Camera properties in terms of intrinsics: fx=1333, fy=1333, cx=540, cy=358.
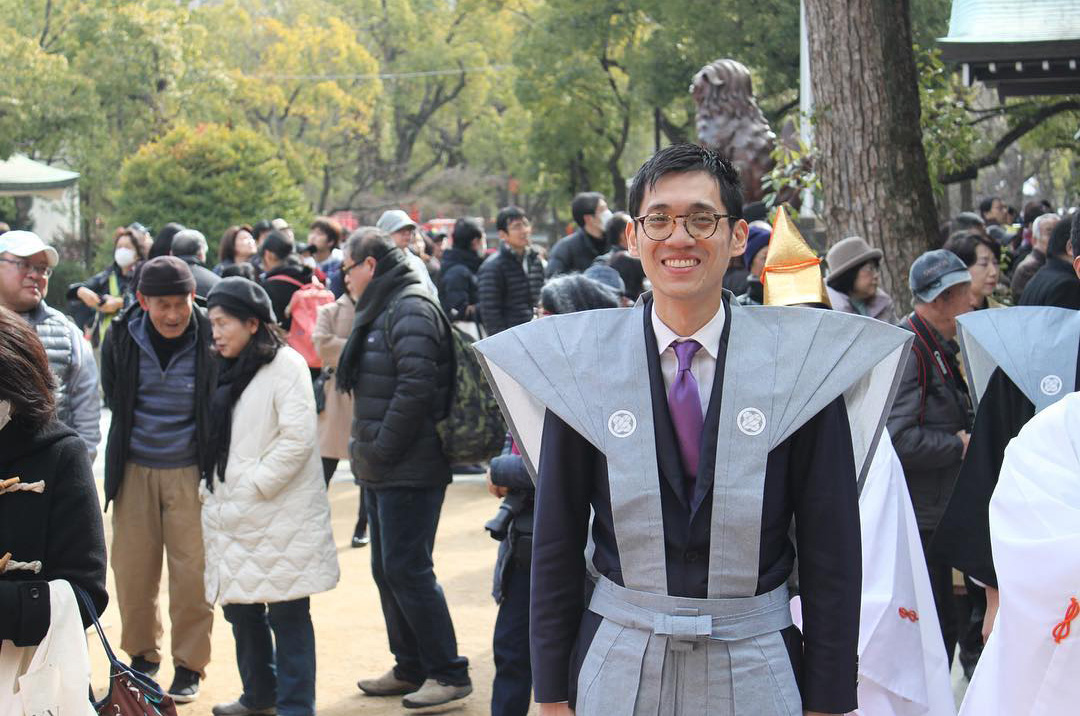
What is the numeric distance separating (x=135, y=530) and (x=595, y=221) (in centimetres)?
547

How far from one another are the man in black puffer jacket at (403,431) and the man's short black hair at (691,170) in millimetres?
2876

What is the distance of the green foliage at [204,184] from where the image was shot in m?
26.0

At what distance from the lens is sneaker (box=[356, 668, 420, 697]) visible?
6090 millimetres

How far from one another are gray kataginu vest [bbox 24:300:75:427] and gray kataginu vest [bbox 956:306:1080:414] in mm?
3929

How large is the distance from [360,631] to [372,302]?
2077mm

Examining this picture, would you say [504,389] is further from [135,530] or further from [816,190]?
[816,190]

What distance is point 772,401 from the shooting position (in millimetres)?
2730

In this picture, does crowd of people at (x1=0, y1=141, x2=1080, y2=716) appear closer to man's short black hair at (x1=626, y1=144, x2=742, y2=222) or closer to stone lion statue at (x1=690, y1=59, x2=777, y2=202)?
man's short black hair at (x1=626, y1=144, x2=742, y2=222)

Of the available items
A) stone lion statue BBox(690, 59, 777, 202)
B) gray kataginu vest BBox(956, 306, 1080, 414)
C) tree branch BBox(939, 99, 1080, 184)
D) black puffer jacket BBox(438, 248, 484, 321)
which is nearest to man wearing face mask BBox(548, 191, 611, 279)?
black puffer jacket BBox(438, 248, 484, 321)

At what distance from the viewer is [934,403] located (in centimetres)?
533

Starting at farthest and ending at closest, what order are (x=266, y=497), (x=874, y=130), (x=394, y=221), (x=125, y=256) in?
(x=125, y=256), (x=394, y=221), (x=874, y=130), (x=266, y=497)

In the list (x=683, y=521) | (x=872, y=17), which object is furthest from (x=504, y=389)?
(x=872, y=17)

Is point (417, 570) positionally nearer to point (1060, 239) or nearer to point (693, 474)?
point (693, 474)

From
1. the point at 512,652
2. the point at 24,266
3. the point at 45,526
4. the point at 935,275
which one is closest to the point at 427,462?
the point at 512,652
